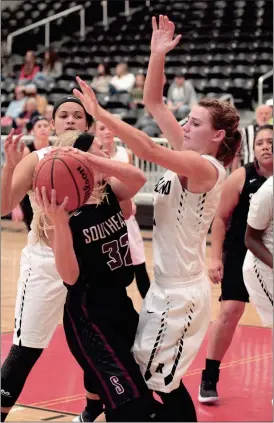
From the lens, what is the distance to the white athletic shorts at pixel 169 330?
384 centimetres

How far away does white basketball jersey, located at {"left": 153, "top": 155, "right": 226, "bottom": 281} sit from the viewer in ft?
12.9

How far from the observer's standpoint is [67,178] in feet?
11.5

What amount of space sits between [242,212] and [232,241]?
0.18 m

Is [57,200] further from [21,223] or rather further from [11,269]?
[21,223]

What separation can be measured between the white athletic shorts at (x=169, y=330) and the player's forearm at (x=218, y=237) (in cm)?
135

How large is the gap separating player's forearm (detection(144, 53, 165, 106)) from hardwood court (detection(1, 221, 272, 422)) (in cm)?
187

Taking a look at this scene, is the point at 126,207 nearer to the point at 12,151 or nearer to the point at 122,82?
the point at 12,151

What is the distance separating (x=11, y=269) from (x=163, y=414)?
6.81 metres

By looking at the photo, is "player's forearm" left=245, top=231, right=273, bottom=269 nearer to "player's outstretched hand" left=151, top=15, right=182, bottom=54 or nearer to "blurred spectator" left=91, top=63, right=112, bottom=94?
"player's outstretched hand" left=151, top=15, right=182, bottom=54

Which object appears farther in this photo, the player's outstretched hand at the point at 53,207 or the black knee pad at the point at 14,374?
the black knee pad at the point at 14,374

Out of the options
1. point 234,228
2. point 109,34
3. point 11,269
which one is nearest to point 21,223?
point 11,269

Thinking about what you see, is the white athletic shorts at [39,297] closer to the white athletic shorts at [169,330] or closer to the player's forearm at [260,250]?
the white athletic shorts at [169,330]

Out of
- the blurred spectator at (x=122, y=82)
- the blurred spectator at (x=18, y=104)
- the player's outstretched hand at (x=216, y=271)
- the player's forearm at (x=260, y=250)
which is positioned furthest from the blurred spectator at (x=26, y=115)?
the player's forearm at (x=260, y=250)

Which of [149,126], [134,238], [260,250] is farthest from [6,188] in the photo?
[149,126]
